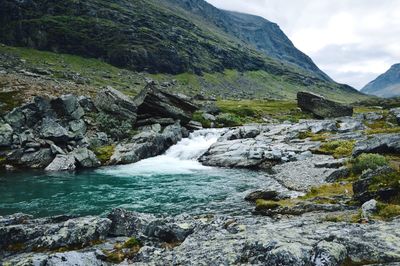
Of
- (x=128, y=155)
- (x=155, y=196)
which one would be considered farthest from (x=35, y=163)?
(x=155, y=196)

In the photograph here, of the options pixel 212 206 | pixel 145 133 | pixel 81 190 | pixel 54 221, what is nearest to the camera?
pixel 54 221

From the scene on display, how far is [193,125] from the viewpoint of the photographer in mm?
81438

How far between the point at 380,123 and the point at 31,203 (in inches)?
2879

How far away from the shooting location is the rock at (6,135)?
2140 inches

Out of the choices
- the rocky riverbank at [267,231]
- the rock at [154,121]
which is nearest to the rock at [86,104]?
the rock at [154,121]

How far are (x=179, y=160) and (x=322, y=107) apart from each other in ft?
192

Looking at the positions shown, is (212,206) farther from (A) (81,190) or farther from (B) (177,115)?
(B) (177,115)

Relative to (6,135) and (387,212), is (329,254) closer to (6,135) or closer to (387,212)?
(387,212)

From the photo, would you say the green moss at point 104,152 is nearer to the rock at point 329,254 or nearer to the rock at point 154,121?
the rock at point 154,121

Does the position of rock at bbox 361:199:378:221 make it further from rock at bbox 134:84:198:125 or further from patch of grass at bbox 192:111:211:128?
patch of grass at bbox 192:111:211:128

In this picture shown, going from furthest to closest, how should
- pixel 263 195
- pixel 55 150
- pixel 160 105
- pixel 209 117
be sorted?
pixel 209 117 < pixel 160 105 < pixel 55 150 < pixel 263 195

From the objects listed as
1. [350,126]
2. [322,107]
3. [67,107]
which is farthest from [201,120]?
[322,107]

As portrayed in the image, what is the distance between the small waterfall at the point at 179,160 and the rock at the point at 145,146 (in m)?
1.06

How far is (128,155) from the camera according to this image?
58.4 m
